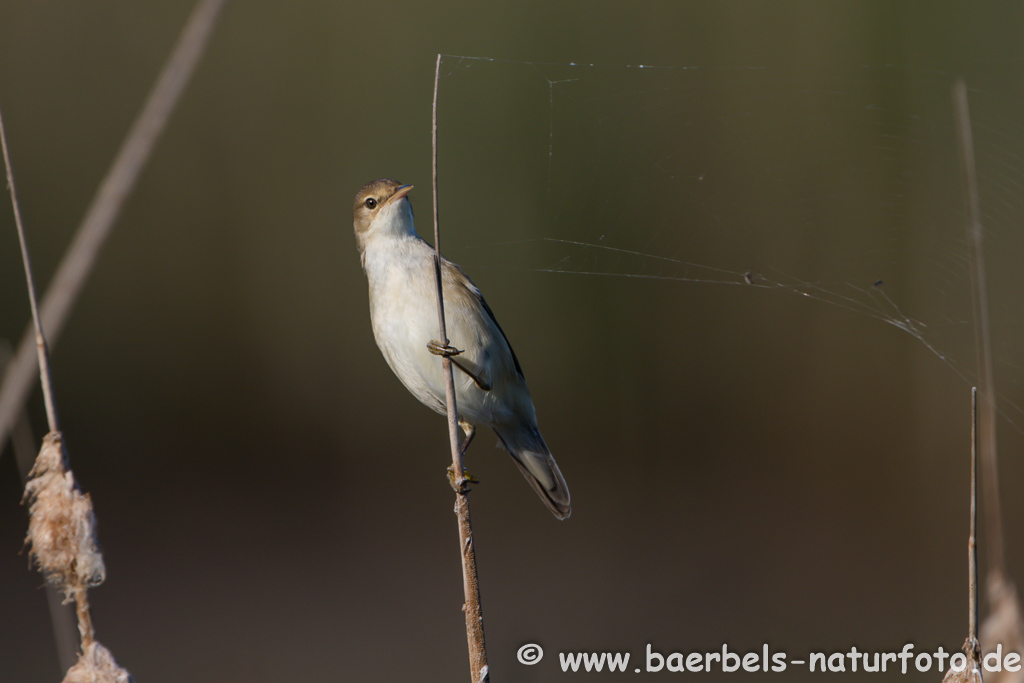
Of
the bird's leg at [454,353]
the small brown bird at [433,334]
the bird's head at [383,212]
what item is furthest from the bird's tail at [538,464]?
the bird's head at [383,212]

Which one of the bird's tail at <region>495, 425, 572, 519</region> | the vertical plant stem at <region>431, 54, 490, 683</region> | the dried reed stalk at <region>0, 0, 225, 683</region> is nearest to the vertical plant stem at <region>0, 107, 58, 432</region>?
the dried reed stalk at <region>0, 0, 225, 683</region>

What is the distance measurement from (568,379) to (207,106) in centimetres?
275

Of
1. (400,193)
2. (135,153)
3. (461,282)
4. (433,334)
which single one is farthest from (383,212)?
(135,153)

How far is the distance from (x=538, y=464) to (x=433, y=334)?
64cm

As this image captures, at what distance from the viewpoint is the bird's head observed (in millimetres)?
2418

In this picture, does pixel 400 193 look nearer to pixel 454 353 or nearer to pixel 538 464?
pixel 454 353

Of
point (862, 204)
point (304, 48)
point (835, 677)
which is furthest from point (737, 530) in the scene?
point (304, 48)

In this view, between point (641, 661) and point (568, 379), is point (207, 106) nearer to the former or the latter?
point (568, 379)

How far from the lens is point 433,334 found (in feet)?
7.38

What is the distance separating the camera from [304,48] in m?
4.27

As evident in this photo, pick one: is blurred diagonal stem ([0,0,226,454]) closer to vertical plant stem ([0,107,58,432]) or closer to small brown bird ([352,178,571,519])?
vertical plant stem ([0,107,58,432])

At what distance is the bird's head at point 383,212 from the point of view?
2.42 metres

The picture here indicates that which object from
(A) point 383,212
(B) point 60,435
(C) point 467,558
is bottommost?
(C) point 467,558

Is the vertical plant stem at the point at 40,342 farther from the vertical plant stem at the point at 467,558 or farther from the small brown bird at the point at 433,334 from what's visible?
the small brown bird at the point at 433,334
